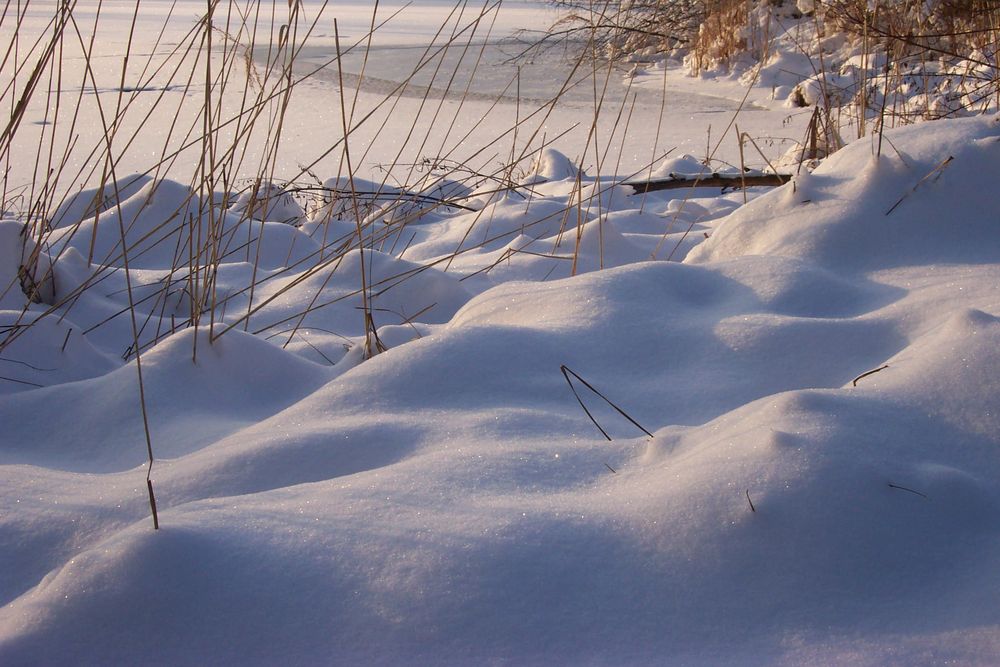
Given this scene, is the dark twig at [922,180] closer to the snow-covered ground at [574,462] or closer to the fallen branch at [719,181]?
the snow-covered ground at [574,462]

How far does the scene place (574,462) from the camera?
877mm

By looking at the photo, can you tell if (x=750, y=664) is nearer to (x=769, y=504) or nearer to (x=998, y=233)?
(x=769, y=504)

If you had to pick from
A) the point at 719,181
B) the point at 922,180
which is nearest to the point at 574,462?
the point at 922,180

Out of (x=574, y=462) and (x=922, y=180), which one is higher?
(x=922, y=180)

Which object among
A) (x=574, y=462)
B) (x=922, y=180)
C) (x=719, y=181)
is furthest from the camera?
(x=719, y=181)

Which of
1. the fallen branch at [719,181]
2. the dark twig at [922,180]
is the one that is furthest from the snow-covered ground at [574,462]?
the fallen branch at [719,181]

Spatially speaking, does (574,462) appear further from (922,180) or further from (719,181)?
(719,181)

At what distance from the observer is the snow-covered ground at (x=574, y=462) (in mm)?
644

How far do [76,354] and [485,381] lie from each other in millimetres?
741

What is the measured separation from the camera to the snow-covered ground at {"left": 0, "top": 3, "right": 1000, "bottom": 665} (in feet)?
2.11

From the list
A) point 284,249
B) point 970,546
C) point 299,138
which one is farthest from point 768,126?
point 970,546

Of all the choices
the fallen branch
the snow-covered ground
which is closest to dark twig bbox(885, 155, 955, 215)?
the snow-covered ground

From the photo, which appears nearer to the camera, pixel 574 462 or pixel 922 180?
pixel 574 462

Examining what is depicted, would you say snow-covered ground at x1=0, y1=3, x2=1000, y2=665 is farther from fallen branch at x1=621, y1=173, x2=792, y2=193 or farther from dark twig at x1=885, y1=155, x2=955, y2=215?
fallen branch at x1=621, y1=173, x2=792, y2=193
